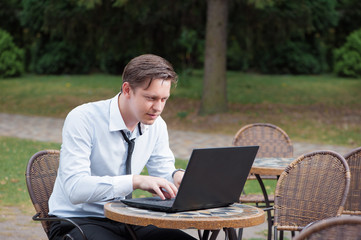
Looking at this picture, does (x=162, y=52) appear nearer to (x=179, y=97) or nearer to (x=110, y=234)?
(x=179, y=97)

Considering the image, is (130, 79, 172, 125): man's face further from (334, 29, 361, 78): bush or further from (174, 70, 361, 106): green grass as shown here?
(334, 29, 361, 78): bush

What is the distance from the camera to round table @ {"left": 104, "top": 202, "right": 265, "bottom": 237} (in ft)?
8.87

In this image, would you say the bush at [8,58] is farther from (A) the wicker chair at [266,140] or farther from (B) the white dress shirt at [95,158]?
(B) the white dress shirt at [95,158]

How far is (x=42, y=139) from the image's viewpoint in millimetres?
12273

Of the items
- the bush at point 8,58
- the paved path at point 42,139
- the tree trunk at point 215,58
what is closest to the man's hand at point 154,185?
the paved path at point 42,139

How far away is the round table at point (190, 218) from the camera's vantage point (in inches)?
106

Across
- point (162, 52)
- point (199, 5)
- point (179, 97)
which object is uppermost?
point (199, 5)

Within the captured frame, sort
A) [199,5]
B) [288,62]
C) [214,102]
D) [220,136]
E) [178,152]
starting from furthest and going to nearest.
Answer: [288,62]
[199,5]
[214,102]
[220,136]
[178,152]

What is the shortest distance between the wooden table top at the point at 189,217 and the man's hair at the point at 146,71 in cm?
67

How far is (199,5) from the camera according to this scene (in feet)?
56.3

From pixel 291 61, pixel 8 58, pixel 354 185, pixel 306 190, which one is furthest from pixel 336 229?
pixel 291 61

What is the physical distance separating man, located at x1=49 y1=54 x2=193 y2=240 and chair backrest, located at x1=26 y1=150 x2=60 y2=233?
0.32 meters

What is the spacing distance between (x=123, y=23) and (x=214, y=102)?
13.2 feet

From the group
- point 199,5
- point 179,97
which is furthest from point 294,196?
point 179,97
